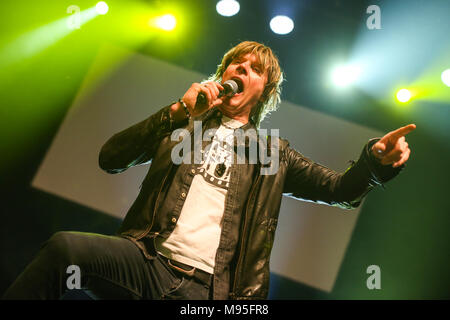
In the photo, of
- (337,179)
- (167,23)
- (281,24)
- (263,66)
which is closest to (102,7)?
(167,23)

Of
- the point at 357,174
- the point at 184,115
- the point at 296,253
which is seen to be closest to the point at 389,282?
the point at 296,253

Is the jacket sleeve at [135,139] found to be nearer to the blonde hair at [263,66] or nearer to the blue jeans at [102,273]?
the blue jeans at [102,273]

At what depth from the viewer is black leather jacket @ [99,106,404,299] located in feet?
4.12

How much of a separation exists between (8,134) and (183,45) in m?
1.60

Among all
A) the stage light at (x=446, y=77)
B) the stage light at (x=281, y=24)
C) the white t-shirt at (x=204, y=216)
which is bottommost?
the white t-shirt at (x=204, y=216)

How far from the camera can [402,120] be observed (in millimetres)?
2879

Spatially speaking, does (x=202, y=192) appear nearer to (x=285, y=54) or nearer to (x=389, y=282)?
(x=285, y=54)

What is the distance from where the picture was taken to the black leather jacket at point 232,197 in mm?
1256

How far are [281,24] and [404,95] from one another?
4.11ft

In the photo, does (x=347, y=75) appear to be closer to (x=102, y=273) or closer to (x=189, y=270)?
(x=189, y=270)

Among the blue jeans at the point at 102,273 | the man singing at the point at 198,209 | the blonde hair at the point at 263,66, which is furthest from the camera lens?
Result: the blonde hair at the point at 263,66

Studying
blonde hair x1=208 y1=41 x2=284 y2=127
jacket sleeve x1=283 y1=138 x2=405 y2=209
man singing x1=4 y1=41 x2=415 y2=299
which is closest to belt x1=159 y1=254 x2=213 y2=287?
man singing x1=4 y1=41 x2=415 y2=299

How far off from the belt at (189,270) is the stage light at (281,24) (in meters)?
2.36

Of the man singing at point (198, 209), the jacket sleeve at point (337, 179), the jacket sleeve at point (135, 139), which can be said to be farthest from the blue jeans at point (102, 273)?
the jacket sleeve at point (337, 179)
